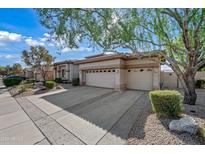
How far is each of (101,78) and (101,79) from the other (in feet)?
0.40

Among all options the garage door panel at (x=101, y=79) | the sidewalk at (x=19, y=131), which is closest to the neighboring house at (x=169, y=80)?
the garage door panel at (x=101, y=79)

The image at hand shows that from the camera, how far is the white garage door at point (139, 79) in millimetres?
13289

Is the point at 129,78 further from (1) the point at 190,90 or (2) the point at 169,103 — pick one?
(2) the point at 169,103

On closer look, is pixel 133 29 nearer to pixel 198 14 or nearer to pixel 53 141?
pixel 198 14

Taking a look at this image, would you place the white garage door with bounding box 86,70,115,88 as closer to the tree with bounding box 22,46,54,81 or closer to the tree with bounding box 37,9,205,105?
the tree with bounding box 22,46,54,81

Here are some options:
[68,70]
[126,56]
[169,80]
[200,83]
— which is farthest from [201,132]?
[68,70]

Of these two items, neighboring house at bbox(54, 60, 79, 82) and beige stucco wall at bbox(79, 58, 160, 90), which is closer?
beige stucco wall at bbox(79, 58, 160, 90)

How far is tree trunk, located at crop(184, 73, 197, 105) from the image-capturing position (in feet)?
23.9

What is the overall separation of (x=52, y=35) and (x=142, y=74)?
9418mm

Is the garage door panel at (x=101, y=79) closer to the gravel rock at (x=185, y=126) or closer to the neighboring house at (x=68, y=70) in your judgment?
the neighboring house at (x=68, y=70)

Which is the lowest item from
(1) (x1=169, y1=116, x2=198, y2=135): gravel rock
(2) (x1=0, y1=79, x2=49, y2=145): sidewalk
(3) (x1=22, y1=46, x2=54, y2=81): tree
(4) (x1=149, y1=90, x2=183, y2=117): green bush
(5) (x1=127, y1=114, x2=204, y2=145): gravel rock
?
(2) (x1=0, y1=79, x2=49, y2=145): sidewalk

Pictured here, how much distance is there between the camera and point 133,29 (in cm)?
650

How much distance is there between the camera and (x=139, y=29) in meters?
6.68

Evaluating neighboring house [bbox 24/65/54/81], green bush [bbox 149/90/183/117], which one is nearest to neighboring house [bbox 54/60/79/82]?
neighboring house [bbox 24/65/54/81]
